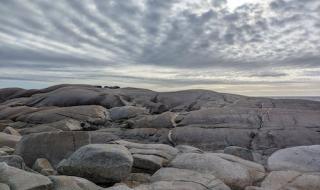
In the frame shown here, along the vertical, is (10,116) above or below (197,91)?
below

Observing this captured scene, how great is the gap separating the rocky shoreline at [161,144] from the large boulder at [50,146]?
29 millimetres

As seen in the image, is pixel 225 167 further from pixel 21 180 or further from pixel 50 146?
pixel 50 146

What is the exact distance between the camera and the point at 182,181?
31.0 ft

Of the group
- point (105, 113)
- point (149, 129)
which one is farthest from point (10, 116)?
point (149, 129)

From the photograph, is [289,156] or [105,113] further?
[105,113]

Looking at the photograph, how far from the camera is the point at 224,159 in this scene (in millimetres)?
11219

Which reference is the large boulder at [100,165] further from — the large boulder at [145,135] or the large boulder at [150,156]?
the large boulder at [145,135]

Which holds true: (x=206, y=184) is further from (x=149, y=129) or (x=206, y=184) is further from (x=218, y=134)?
(x=149, y=129)

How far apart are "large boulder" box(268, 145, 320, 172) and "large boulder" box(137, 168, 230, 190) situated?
2819 mm

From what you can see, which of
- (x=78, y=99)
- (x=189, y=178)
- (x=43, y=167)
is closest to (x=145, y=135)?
(x=43, y=167)

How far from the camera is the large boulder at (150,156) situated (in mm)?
10781

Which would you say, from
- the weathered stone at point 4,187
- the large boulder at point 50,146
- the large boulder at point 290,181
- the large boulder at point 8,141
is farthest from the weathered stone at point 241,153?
the large boulder at point 8,141

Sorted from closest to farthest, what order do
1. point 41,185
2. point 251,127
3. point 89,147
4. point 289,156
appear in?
point 41,185 → point 89,147 → point 289,156 → point 251,127

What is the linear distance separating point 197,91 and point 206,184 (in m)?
18.2
